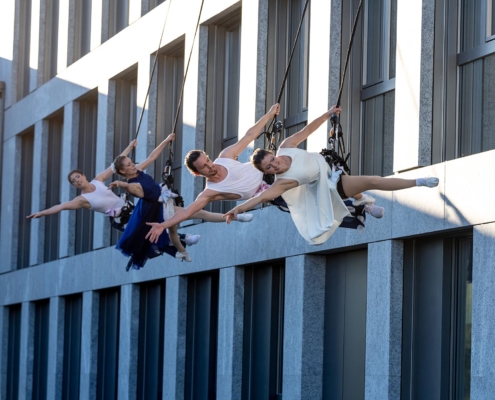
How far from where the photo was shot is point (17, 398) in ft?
117

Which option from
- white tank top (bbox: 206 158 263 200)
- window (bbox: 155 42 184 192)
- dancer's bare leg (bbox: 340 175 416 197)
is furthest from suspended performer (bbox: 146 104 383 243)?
window (bbox: 155 42 184 192)

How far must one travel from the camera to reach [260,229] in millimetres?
21641

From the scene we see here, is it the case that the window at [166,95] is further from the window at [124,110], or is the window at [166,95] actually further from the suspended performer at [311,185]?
the suspended performer at [311,185]

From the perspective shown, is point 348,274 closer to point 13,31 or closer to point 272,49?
point 272,49

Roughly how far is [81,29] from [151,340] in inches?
438

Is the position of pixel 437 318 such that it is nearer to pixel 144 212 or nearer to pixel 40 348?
pixel 144 212

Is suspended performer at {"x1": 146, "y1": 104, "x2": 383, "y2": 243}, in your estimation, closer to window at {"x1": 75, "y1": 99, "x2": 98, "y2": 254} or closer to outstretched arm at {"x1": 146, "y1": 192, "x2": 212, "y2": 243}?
outstretched arm at {"x1": 146, "y1": 192, "x2": 212, "y2": 243}

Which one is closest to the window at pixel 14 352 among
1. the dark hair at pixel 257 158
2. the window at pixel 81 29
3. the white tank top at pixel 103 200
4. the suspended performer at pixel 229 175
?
the window at pixel 81 29

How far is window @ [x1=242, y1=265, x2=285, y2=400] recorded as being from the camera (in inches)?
847

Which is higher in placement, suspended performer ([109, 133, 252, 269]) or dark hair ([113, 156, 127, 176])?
dark hair ([113, 156, 127, 176])

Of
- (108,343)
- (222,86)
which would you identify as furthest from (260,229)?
(108,343)

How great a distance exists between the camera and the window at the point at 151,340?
2638 cm

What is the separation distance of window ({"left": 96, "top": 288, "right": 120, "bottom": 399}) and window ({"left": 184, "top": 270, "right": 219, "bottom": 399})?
448 centimetres

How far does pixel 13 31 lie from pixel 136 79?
1119 cm
